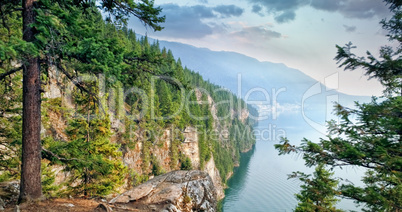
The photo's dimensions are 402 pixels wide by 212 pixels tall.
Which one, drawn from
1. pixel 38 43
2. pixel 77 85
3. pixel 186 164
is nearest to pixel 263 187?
pixel 186 164

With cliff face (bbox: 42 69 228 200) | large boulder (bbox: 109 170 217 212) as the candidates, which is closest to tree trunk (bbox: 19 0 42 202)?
large boulder (bbox: 109 170 217 212)

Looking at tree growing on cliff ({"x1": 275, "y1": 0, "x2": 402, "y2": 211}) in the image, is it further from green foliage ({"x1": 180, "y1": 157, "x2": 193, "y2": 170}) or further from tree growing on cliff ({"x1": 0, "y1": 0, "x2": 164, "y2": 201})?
green foliage ({"x1": 180, "y1": 157, "x2": 193, "y2": 170})

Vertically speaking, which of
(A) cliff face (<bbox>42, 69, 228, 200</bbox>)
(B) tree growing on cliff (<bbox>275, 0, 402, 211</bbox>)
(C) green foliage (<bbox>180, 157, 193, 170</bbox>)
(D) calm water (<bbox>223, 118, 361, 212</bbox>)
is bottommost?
(D) calm water (<bbox>223, 118, 361, 212</bbox>)

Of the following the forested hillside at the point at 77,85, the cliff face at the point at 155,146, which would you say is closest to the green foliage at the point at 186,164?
the cliff face at the point at 155,146

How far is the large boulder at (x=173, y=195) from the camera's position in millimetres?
9344

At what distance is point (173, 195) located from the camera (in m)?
9.77

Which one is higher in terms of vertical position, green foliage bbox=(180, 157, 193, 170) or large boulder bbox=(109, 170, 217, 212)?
large boulder bbox=(109, 170, 217, 212)

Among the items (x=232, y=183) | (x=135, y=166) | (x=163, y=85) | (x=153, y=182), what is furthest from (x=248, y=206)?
(x=153, y=182)

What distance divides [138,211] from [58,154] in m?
3.60

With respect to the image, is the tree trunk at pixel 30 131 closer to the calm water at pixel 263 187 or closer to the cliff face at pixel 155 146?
the cliff face at pixel 155 146

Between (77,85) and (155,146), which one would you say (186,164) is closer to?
(155,146)

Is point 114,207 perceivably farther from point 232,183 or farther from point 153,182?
point 232,183

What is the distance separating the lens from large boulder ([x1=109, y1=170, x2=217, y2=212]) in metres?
9.34

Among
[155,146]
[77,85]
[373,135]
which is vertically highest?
[77,85]
